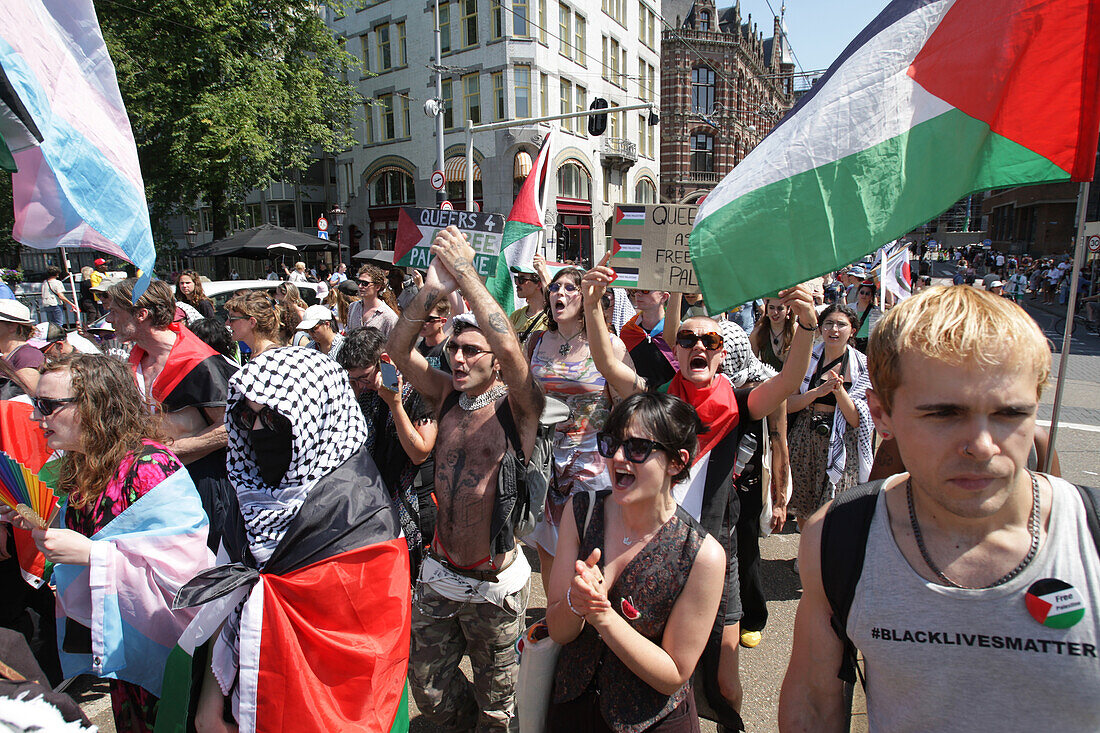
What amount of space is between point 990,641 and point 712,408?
5.58 feet

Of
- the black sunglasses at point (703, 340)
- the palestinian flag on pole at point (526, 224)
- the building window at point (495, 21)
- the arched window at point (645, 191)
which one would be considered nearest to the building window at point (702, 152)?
the arched window at point (645, 191)

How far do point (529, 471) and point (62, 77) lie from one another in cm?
215

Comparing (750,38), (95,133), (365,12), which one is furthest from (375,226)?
(750,38)

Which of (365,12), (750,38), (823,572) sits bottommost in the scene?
(823,572)

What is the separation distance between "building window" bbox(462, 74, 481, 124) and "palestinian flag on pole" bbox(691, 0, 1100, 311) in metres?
28.3

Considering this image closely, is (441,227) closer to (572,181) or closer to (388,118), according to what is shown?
(572,181)

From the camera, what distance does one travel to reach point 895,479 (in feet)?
4.70

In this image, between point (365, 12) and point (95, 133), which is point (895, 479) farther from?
point (365, 12)

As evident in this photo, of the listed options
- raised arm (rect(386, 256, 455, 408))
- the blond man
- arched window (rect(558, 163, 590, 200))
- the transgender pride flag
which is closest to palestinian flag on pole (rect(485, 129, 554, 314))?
raised arm (rect(386, 256, 455, 408))

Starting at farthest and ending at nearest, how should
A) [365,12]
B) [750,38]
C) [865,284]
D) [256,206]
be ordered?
[750,38], [256,206], [365,12], [865,284]

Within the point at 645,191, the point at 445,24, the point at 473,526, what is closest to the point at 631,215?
the point at 473,526

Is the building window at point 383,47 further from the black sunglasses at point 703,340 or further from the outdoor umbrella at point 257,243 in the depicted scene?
the black sunglasses at point 703,340

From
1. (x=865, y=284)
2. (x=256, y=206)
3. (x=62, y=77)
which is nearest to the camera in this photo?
(x=62, y=77)

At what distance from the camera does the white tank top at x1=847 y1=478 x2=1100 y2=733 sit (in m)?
1.14
